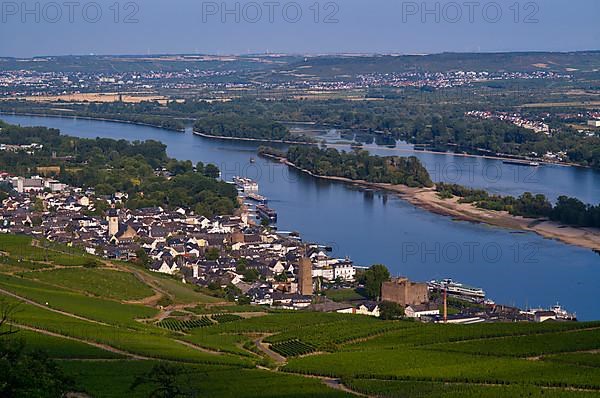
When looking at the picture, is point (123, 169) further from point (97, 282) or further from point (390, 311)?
point (390, 311)

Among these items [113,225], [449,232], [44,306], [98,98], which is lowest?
[449,232]

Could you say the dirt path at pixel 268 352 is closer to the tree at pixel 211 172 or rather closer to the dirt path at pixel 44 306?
the dirt path at pixel 44 306

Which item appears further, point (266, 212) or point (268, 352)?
point (266, 212)

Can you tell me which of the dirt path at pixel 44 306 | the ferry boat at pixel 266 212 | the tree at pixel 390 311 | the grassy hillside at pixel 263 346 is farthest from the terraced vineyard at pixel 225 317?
the ferry boat at pixel 266 212

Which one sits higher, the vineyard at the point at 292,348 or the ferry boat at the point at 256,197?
the vineyard at the point at 292,348

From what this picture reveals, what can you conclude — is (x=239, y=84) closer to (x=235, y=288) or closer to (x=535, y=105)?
(x=535, y=105)

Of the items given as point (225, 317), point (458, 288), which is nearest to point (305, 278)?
point (458, 288)

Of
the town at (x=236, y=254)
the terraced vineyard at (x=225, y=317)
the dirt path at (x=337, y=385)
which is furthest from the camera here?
the town at (x=236, y=254)
